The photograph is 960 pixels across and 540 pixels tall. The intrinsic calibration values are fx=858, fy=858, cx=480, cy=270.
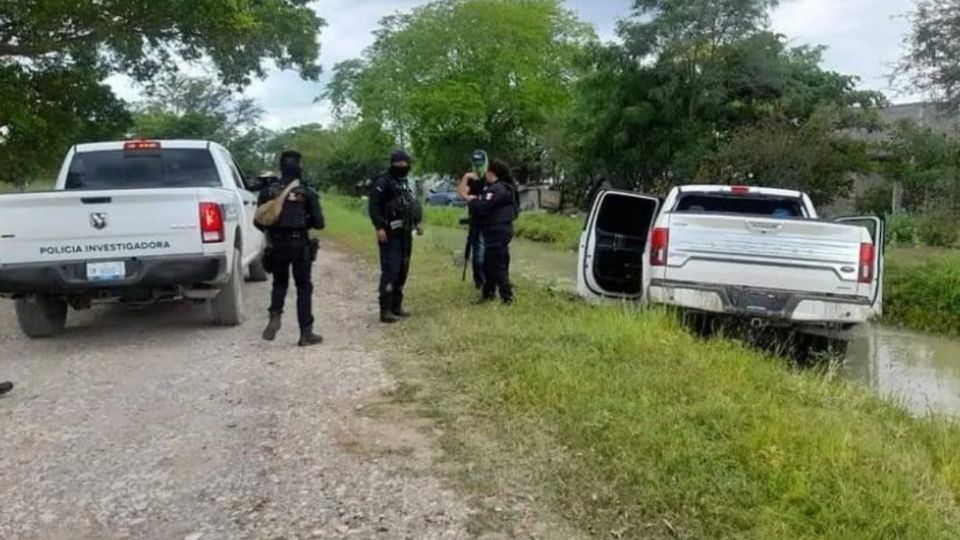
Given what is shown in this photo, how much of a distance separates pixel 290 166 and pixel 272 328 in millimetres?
1471

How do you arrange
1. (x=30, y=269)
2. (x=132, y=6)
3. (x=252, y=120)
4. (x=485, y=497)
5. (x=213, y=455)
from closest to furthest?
(x=485, y=497) → (x=213, y=455) → (x=30, y=269) → (x=132, y=6) → (x=252, y=120)

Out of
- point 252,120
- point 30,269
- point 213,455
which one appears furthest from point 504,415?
point 252,120

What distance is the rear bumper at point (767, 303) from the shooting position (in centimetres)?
755

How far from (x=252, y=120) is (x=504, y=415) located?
205 feet

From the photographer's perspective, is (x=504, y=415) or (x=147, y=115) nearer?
(x=504, y=415)

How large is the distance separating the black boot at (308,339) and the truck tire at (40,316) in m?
2.60

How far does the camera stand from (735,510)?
3.62 meters

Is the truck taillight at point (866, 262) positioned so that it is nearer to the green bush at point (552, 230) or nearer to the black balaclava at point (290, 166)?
the black balaclava at point (290, 166)

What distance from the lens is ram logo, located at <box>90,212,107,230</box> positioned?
739 centimetres

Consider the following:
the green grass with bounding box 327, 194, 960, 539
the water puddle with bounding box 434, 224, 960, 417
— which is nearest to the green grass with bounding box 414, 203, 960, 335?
the water puddle with bounding box 434, 224, 960, 417

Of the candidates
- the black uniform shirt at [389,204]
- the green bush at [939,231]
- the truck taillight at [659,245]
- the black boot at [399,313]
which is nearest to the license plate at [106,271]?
the black uniform shirt at [389,204]

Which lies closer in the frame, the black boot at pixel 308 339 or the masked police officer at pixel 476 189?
the black boot at pixel 308 339

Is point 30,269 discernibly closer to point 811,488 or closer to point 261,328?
point 261,328

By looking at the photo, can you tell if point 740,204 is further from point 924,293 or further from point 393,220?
point 924,293
